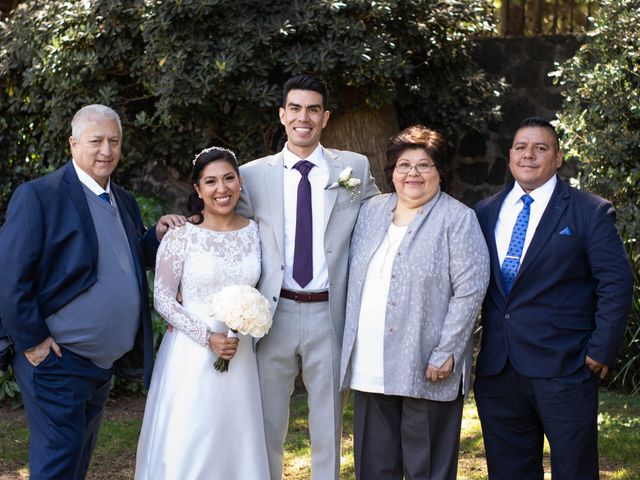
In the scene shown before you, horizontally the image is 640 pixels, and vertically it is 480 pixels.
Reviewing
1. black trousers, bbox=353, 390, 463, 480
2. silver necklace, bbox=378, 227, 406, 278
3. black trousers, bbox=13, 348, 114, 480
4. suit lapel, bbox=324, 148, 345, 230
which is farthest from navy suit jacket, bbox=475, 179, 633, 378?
black trousers, bbox=13, 348, 114, 480

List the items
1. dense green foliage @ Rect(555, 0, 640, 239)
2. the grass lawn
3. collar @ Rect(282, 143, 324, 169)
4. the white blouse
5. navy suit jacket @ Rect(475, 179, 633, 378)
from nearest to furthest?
navy suit jacket @ Rect(475, 179, 633, 378)
the white blouse
collar @ Rect(282, 143, 324, 169)
the grass lawn
dense green foliage @ Rect(555, 0, 640, 239)

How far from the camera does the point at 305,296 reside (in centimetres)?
498

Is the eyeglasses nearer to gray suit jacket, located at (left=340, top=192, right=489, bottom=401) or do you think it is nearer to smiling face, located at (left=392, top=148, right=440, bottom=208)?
smiling face, located at (left=392, top=148, right=440, bottom=208)

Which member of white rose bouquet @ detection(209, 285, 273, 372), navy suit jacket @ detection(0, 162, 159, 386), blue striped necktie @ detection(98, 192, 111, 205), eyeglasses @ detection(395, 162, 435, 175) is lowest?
white rose bouquet @ detection(209, 285, 273, 372)

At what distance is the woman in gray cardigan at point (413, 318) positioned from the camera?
15.4ft

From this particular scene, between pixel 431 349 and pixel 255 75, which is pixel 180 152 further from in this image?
pixel 431 349

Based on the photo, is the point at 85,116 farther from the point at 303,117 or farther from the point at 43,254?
the point at 303,117

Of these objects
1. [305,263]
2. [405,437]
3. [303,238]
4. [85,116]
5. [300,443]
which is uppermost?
[85,116]

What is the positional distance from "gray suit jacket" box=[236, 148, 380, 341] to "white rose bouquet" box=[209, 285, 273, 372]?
258 millimetres

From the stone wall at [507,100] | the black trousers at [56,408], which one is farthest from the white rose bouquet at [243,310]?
the stone wall at [507,100]

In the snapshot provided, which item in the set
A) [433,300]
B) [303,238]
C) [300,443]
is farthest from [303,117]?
[300,443]

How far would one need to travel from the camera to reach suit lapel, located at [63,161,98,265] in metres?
4.67

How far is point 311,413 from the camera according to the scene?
5133 mm

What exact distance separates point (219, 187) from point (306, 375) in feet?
3.52
